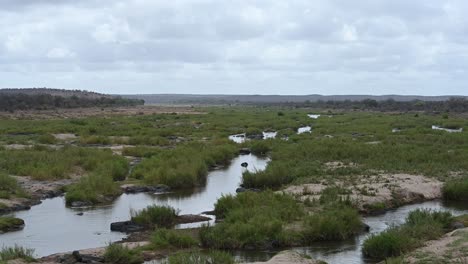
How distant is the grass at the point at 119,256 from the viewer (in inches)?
591

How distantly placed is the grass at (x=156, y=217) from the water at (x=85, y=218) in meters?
0.82

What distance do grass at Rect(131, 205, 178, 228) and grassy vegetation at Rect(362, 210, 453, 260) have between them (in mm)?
6633

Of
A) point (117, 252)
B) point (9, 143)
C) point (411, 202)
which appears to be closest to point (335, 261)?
point (117, 252)

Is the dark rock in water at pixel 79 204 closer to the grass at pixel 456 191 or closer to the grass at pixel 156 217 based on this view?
the grass at pixel 156 217

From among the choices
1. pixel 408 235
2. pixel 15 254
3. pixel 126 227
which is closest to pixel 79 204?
pixel 126 227

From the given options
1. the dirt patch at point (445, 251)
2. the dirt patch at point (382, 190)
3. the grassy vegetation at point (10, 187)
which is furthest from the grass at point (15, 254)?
the dirt patch at point (382, 190)

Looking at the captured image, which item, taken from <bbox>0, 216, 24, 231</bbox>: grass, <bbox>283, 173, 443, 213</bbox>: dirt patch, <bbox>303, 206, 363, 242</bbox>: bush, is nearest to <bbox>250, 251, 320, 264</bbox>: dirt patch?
<bbox>303, 206, 363, 242</bbox>: bush

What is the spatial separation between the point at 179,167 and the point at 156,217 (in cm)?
954

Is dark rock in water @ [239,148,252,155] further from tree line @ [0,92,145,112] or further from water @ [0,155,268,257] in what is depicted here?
tree line @ [0,92,145,112]

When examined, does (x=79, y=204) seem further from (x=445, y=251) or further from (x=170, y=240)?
(x=445, y=251)

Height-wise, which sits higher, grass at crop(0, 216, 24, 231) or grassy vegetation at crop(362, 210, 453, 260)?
grassy vegetation at crop(362, 210, 453, 260)

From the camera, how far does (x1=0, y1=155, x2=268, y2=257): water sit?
17594 mm

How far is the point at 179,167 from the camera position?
94.9ft

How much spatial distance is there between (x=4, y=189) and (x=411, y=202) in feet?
52.5
